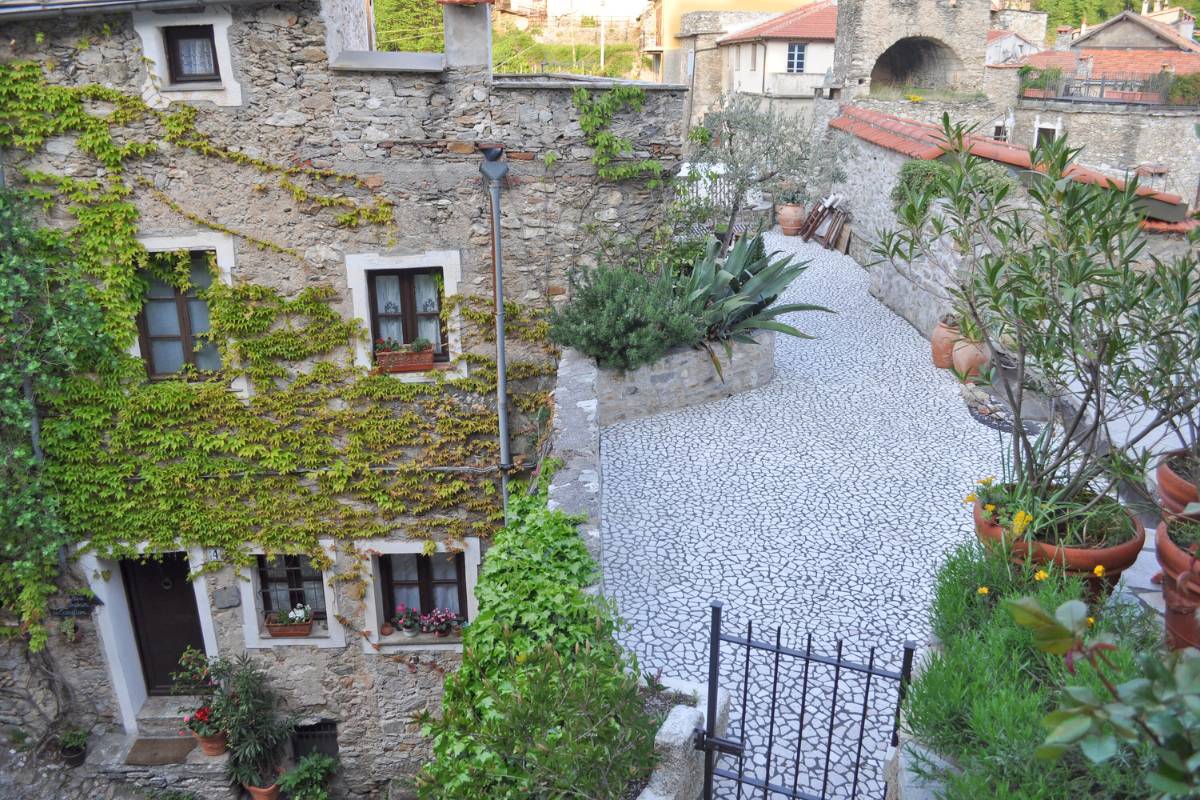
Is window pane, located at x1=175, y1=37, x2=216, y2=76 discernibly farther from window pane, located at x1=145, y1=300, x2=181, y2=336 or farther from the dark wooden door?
the dark wooden door

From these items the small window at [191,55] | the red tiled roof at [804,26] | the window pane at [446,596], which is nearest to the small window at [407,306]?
the small window at [191,55]

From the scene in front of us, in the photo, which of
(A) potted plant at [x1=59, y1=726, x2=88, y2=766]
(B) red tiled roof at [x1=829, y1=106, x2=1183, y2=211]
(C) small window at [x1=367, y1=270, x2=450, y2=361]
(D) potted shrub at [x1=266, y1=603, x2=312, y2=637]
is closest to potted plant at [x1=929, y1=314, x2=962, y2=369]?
(B) red tiled roof at [x1=829, y1=106, x2=1183, y2=211]

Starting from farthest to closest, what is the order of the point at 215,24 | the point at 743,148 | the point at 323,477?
the point at 743,148 < the point at 323,477 < the point at 215,24

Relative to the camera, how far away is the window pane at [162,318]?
805 cm

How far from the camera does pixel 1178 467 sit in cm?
443

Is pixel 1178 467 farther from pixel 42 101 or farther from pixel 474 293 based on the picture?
pixel 42 101

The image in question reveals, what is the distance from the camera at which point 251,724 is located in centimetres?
852

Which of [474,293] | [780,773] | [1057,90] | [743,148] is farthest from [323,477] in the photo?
[1057,90]

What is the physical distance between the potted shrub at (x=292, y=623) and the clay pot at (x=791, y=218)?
38.3 feet

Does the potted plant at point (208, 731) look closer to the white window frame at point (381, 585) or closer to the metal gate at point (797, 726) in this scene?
the white window frame at point (381, 585)

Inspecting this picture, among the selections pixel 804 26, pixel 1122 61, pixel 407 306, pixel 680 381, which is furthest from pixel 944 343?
pixel 1122 61

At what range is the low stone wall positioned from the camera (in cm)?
774

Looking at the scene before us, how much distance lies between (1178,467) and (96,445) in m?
8.41

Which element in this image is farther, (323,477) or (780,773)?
(323,477)
